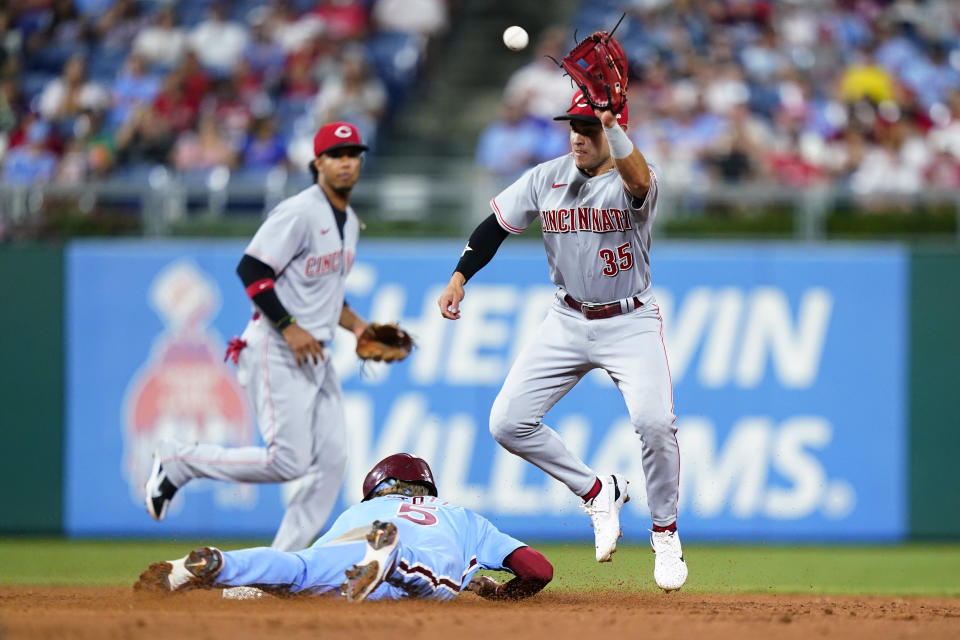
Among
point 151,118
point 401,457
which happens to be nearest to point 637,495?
point 401,457

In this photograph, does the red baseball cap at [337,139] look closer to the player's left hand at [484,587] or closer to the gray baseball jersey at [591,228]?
the gray baseball jersey at [591,228]

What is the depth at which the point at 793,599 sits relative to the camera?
668 cm

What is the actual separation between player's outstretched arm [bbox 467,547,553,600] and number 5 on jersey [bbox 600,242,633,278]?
1.34 m

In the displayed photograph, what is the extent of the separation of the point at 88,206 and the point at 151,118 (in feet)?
6.30

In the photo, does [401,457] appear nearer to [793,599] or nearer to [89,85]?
[793,599]

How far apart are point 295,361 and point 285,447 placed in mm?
470

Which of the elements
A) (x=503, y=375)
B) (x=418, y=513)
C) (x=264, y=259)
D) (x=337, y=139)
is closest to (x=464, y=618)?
(x=418, y=513)

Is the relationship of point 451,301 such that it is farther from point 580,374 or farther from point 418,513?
point 418,513

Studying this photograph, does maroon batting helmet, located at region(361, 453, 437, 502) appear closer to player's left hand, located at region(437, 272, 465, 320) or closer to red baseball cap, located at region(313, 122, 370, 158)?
player's left hand, located at region(437, 272, 465, 320)

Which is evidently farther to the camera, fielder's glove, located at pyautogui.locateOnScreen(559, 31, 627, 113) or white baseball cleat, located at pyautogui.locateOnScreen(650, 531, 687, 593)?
white baseball cleat, located at pyautogui.locateOnScreen(650, 531, 687, 593)

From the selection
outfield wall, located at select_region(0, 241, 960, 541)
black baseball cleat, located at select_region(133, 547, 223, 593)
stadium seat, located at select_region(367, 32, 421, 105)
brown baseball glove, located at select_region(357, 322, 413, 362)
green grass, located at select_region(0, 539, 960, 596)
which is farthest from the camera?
stadium seat, located at select_region(367, 32, 421, 105)

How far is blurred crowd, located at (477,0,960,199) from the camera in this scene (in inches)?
455

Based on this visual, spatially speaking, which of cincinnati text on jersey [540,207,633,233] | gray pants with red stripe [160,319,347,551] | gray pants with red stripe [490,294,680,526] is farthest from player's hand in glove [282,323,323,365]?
cincinnati text on jersey [540,207,633,233]

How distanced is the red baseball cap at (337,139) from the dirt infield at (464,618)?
243 centimetres
